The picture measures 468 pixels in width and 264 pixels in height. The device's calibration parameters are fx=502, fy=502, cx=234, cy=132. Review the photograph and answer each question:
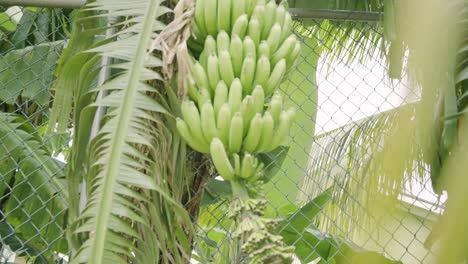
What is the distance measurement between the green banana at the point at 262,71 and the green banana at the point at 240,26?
65mm

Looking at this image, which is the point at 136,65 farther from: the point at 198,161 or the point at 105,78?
the point at 198,161

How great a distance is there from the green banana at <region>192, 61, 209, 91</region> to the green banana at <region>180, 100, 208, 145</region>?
4 cm

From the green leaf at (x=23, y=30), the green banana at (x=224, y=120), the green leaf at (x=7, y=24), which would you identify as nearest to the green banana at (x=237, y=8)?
the green banana at (x=224, y=120)

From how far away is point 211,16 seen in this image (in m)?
0.86

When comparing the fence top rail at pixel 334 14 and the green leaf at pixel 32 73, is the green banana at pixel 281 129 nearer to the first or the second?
the fence top rail at pixel 334 14

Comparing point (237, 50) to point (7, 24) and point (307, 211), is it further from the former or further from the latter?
point (7, 24)

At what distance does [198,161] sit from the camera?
1.07 m

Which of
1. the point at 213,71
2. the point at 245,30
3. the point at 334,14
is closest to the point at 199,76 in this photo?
the point at 213,71

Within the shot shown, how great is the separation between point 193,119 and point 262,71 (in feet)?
0.44

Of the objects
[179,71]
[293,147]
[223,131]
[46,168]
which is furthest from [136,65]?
[293,147]

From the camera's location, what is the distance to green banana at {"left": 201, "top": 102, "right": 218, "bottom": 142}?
0.74 meters

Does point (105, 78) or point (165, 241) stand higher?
point (105, 78)

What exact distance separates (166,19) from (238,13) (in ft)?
0.57

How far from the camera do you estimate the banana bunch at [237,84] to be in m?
0.73
